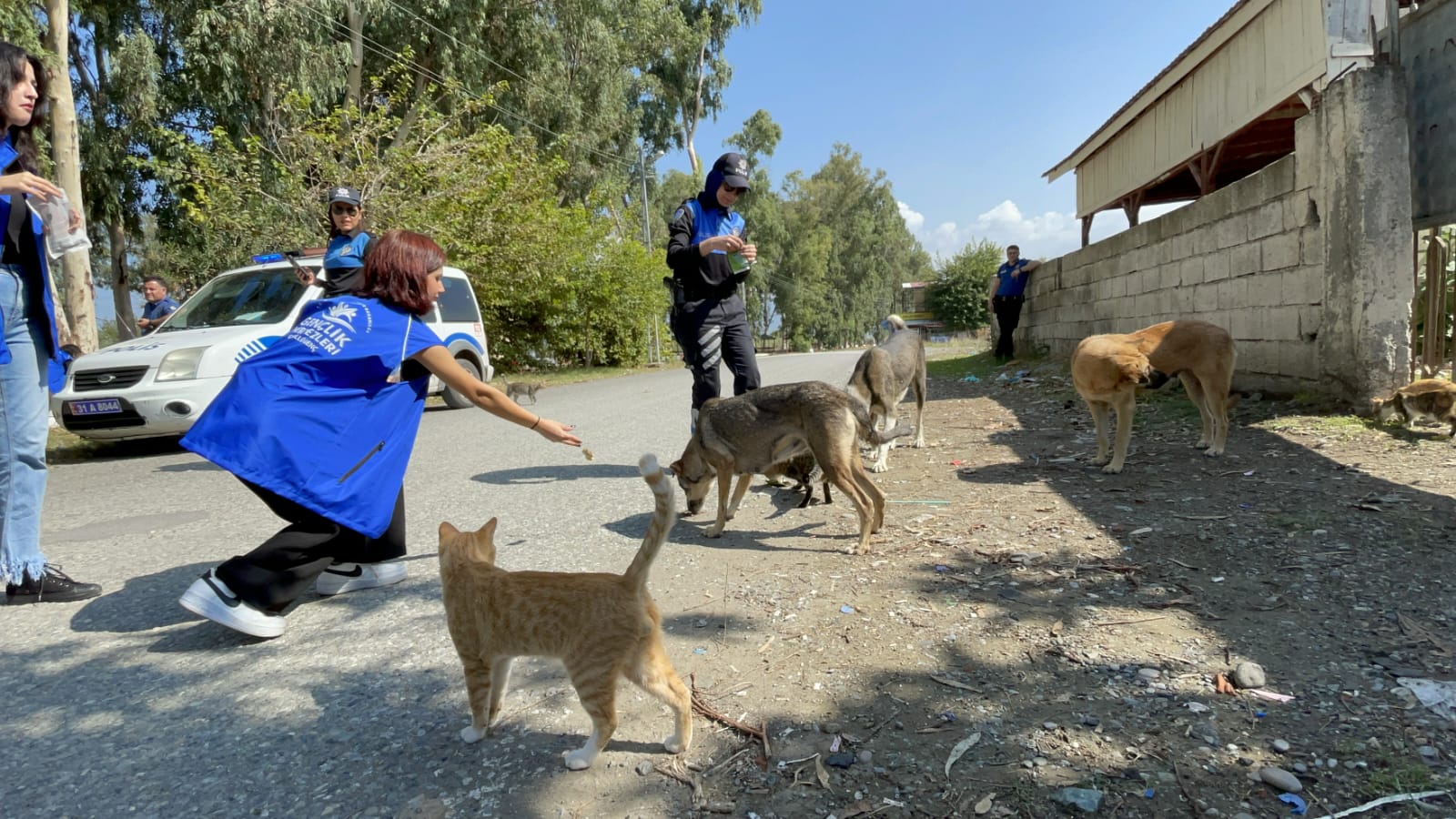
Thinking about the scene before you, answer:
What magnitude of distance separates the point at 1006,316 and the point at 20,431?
15.5 metres

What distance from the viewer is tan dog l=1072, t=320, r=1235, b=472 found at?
5.74 metres

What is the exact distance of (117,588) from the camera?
3.93 metres

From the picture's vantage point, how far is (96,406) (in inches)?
304

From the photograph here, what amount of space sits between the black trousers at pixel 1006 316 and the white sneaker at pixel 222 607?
14955 millimetres

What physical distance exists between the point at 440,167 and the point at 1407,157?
50.3ft

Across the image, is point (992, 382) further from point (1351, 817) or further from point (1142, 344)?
point (1351, 817)

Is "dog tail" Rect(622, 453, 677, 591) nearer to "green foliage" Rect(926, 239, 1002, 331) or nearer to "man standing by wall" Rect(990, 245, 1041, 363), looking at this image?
"man standing by wall" Rect(990, 245, 1041, 363)

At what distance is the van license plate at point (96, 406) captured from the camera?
7.70m

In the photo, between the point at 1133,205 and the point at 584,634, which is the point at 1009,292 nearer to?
the point at 1133,205

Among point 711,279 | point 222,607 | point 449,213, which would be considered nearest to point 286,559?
point 222,607

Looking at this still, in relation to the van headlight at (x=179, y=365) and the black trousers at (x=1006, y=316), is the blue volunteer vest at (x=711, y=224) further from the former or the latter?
the black trousers at (x=1006, y=316)

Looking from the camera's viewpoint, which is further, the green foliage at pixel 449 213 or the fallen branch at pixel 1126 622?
the green foliage at pixel 449 213

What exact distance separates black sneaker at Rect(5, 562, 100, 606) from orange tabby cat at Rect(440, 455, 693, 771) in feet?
8.56

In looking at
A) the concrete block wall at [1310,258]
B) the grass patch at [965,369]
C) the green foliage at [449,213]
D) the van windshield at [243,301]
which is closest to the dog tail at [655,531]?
the concrete block wall at [1310,258]
